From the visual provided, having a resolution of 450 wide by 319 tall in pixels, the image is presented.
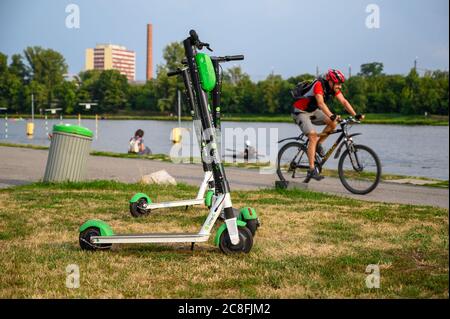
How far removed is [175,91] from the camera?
293ft

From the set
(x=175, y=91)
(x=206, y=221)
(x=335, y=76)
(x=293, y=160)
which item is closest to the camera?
(x=206, y=221)

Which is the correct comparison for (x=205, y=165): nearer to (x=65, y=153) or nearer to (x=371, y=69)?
(x=65, y=153)

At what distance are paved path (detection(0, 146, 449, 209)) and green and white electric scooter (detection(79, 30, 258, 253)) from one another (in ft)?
15.1

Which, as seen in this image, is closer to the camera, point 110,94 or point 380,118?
point 380,118

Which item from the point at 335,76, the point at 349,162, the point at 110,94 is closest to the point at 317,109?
the point at 335,76

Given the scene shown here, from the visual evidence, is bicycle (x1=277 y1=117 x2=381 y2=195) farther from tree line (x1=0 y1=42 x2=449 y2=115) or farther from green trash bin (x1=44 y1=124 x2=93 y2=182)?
tree line (x1=0 y1=42 x2=449 y2=115)

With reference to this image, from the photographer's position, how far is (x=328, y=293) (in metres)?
4.06

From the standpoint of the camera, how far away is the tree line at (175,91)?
8094 cm

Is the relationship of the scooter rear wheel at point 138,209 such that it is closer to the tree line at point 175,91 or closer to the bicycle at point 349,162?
the bicycle at point 349,162

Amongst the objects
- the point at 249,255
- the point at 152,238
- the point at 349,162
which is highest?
the point at 349,162

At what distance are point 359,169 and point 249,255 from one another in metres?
5.51

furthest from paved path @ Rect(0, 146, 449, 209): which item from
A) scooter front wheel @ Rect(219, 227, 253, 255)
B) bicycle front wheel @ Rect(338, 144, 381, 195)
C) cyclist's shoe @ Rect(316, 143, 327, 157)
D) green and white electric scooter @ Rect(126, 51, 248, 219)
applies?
scooter front wheel @ Rect(219, 227, 253, 255)

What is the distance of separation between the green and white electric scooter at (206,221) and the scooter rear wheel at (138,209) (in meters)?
1.91

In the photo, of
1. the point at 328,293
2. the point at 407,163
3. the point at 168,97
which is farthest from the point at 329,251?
the point at 168,97
